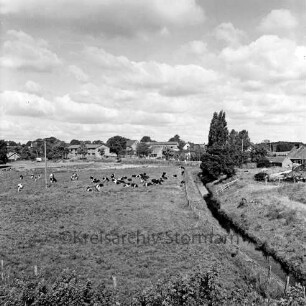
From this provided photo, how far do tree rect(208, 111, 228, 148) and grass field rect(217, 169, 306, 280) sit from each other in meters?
17.7

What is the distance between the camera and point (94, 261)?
20219mm

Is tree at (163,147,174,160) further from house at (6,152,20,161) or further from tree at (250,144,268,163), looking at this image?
house at (6,152,20,161)

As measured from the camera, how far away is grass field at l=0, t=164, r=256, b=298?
62.6ft

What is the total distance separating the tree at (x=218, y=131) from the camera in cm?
6712

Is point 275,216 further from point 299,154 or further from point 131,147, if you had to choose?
point 131,147

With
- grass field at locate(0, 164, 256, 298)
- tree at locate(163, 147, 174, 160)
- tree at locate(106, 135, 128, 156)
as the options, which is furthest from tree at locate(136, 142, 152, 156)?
grass field at locate(0, 164, 256, 298)

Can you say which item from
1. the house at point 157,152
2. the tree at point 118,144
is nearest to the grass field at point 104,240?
the tree at point 118,144

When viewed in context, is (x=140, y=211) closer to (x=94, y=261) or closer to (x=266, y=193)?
(x=94, y=261)

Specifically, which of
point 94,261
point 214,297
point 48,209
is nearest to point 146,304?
point 214,297

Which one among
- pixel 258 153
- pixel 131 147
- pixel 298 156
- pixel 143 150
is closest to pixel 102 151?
pixel 131 147

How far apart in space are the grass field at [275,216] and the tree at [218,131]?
17738 millimetres

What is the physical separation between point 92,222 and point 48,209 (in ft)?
24.9

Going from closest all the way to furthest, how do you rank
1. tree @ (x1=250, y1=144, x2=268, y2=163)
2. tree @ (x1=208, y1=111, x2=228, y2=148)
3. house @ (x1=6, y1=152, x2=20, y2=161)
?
tree @ (x1=208, y1=111, x2=228, y2=148), tree @ (x1=250, y1=144, x2=268, y2=163), house @ (x1=6, y1=152, x2=20, y2=161)

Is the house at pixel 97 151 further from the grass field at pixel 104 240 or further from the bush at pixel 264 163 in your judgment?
the grass field at pixel 104 240
